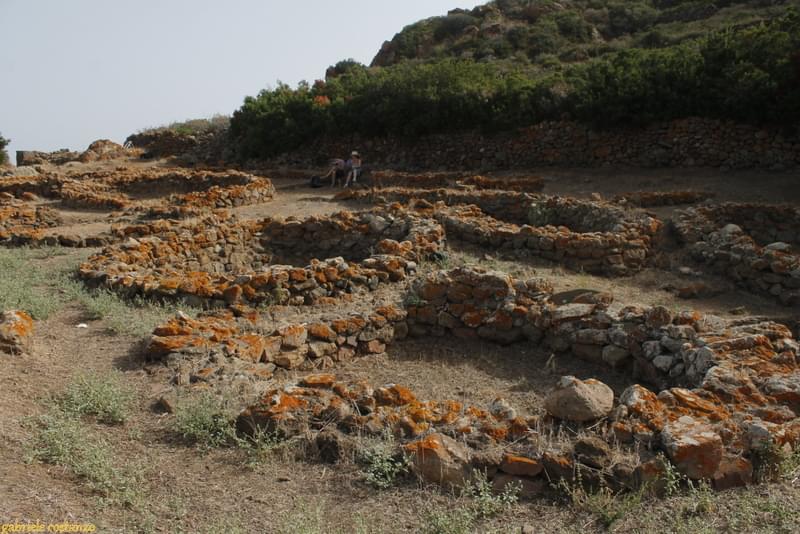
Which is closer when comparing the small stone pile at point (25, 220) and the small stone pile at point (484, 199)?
the small stone pile at point (25, 220)

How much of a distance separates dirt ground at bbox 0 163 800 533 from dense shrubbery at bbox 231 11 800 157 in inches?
544

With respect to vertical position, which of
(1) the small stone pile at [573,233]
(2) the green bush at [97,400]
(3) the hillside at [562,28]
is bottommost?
(2) the green bush at [97,400]

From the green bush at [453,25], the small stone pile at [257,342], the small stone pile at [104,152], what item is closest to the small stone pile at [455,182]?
the small stone pile at [257,342]

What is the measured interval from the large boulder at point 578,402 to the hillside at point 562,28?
27.7 meters

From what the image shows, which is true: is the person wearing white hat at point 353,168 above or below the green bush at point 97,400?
above

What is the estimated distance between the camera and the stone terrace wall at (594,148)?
16.8 m

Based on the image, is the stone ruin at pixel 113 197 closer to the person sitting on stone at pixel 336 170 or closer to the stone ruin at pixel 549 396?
the person sitting on stone at pixel 336 170

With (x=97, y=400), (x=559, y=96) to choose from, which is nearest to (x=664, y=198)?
(x=559, y=96)

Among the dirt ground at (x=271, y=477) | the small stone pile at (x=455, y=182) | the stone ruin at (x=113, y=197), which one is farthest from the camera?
the small stone pile at (x=455, y=182)

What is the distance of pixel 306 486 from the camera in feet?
13.0

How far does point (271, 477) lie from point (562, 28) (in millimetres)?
38125

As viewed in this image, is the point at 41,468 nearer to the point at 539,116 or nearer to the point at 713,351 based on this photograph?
Result: the point at 713,351

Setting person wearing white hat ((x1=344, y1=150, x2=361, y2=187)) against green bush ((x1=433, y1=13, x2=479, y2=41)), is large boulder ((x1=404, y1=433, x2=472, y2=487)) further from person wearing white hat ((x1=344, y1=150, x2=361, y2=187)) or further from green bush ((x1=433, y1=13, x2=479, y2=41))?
green bush ((x1=433, y1=13, x2=479, y2=41))

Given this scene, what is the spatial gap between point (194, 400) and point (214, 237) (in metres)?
6.24
